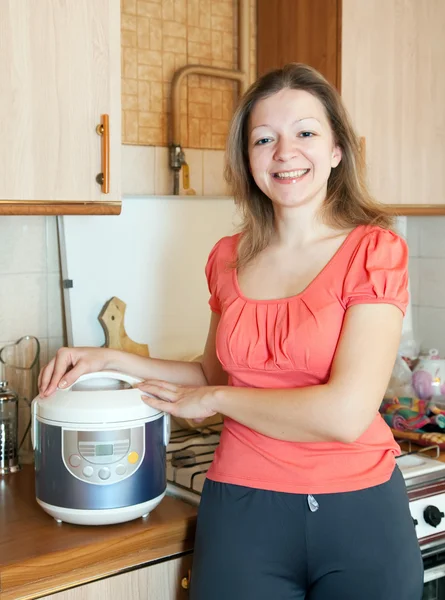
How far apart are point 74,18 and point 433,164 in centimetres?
114

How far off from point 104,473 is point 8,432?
47 centimetres

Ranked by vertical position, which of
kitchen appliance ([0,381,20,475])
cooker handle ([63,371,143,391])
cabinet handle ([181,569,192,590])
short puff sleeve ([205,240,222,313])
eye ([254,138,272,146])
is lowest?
cabinet handle ([181,569,192,590])

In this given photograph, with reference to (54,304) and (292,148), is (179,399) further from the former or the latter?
(54,304)

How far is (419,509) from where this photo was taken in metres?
1.76

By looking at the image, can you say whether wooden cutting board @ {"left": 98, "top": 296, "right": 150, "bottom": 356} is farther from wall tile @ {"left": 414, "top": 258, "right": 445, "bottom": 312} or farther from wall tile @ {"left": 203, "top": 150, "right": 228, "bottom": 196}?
wall tile @ {"left": 414, "top": 258, "right": 445, "bottom": 312}

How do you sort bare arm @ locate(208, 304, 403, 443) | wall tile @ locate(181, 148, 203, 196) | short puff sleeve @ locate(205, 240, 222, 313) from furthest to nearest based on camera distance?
1. wall tile @ locate(181, 148, 203, 196)
2. short puff sleeve @ locate(205, 240, 222, 313)
3. bare arm @ locate(208, 304, 403, 443)

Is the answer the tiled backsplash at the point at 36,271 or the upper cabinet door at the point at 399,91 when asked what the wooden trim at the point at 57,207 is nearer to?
the tiled backsplash at the point at 36,271

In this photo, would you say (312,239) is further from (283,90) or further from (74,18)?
(74,18)

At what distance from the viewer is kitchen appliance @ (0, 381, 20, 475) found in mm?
1844

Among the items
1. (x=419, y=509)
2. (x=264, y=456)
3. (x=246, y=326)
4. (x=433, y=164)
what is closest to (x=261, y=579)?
(x=264, y=456)

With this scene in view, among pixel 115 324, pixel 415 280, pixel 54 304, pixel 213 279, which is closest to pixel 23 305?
pixel 54 304

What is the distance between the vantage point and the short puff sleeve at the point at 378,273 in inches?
53.0

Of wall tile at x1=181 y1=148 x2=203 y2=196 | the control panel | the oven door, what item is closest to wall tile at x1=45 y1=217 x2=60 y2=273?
wall tile at x1=181 y1=148 x2=203 y2=196

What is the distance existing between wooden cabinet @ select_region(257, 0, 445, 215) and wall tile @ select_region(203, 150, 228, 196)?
0.29 metres
